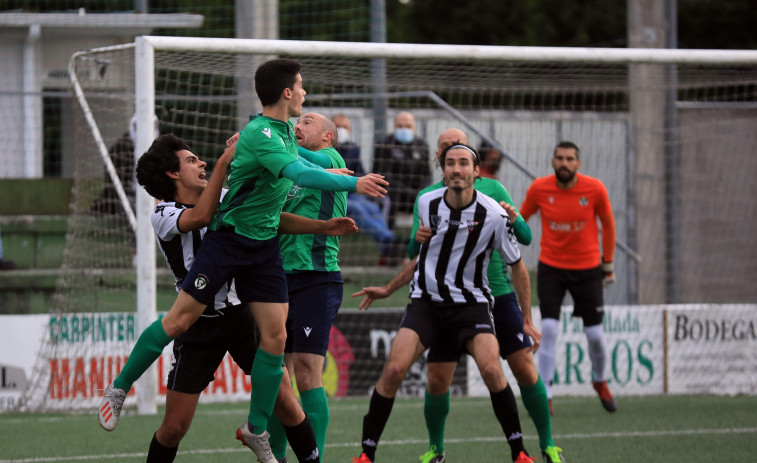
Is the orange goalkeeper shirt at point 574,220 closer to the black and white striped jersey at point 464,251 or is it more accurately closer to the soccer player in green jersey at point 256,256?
the black and white striped jersey at point 464,251

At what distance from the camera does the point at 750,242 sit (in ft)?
42.6

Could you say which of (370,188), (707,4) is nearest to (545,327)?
(370,188)

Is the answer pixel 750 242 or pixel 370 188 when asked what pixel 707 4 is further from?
pixel 370 188

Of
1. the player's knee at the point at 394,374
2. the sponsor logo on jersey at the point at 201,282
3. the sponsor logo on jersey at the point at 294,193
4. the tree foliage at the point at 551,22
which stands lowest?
the player's knee at the point at 394,374

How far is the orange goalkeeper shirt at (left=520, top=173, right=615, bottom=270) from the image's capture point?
9.05 metres

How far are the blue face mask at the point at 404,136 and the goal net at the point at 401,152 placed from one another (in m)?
0.07

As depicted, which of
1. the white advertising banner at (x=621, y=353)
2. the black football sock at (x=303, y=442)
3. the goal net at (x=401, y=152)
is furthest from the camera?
the white advertising banner at (x=621, y=353)

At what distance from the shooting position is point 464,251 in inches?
242

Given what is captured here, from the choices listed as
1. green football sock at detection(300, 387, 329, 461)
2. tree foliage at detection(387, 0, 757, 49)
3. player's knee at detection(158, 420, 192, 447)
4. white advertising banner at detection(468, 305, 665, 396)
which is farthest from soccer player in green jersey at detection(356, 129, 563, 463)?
tree foliage at detection(387, 0, 757, 49)

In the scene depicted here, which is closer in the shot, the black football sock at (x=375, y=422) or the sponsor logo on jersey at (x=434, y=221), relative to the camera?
the black football sock at (x=375, y=422)

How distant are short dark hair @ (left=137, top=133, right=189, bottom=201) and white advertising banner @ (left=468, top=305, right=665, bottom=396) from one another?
19.9 feet

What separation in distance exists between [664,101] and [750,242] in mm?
2564

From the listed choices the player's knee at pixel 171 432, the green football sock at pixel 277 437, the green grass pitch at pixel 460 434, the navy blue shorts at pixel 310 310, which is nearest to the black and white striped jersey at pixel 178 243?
the player's knee at pixel 171 432

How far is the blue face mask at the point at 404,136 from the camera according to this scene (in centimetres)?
1173
